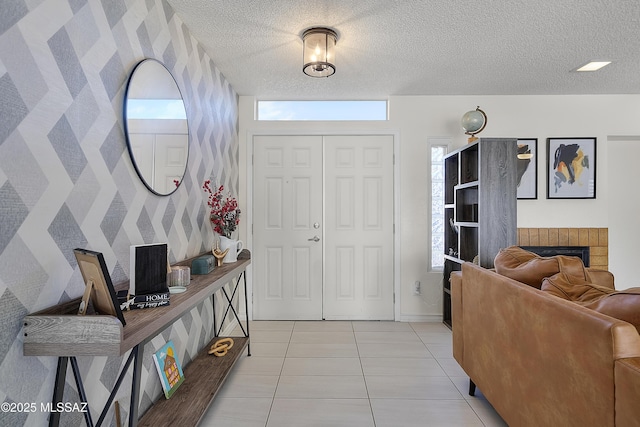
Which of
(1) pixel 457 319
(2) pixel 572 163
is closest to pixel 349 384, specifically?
(1) pixel 457 319

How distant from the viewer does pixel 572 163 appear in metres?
3.67

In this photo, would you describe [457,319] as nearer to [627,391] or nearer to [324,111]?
[627,391]

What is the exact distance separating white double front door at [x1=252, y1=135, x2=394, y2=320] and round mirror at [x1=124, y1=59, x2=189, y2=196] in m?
1.60

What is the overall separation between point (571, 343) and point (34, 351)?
1784 mm

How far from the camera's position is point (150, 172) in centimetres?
185

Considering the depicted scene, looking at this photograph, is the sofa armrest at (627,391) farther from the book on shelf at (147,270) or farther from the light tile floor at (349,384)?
the book on shelf at (147,270)

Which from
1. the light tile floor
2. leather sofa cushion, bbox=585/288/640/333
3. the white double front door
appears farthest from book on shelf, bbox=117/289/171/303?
the white double front door

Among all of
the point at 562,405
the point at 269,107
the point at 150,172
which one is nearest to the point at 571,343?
the point at 562,405

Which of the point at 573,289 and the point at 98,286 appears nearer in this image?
the point at 98,286

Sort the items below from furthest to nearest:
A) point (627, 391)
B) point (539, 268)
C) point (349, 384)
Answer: point (349, 384) → point (539, 268) → point (627, 391)

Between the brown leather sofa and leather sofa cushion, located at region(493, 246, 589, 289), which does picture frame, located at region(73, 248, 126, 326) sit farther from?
leather sofa cushion, located at region(493, 246, 589, 289)

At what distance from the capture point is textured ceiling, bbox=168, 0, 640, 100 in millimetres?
2139

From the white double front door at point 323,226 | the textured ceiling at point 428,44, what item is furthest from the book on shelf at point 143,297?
the white double front door at point 323,226

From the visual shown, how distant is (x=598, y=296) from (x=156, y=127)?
7.30 feet
